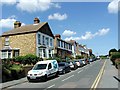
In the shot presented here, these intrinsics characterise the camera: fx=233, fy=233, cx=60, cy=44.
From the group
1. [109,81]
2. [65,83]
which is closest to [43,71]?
[65,83]

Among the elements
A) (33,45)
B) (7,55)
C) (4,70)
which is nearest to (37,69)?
(4,70)

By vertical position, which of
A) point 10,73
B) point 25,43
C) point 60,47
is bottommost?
point 10,73

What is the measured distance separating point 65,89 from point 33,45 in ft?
94.4

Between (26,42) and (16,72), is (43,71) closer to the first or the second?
(16,72)

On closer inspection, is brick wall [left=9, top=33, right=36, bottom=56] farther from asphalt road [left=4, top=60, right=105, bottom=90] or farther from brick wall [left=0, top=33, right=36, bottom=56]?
asphalt road [left=4, top=60, right=105, bottom=90]

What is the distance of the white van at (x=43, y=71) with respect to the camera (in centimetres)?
2056

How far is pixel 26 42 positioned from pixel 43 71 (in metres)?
24.0

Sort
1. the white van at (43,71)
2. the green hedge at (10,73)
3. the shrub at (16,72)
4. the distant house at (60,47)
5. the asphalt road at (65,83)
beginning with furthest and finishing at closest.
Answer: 1. the distant house at (60,47)
2. the shrub at (16,72)
3. the green hedge at (10,73)
4. the white van at (43,71)
5. the asphalt road at (65,83)

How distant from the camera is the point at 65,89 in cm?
1502

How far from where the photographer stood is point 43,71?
824 inches

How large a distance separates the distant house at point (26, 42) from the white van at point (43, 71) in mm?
19984

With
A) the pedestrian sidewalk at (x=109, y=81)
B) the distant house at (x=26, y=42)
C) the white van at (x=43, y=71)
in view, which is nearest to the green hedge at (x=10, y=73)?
the white van at (x=43, y=71)

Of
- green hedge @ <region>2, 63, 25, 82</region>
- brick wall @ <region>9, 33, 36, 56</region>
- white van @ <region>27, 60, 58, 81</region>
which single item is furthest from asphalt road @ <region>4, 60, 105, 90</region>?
brick wall @ <region>9, 33, 36, 56</region>

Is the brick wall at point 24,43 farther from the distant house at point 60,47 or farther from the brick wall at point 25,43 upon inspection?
the distant house at point 60,47
